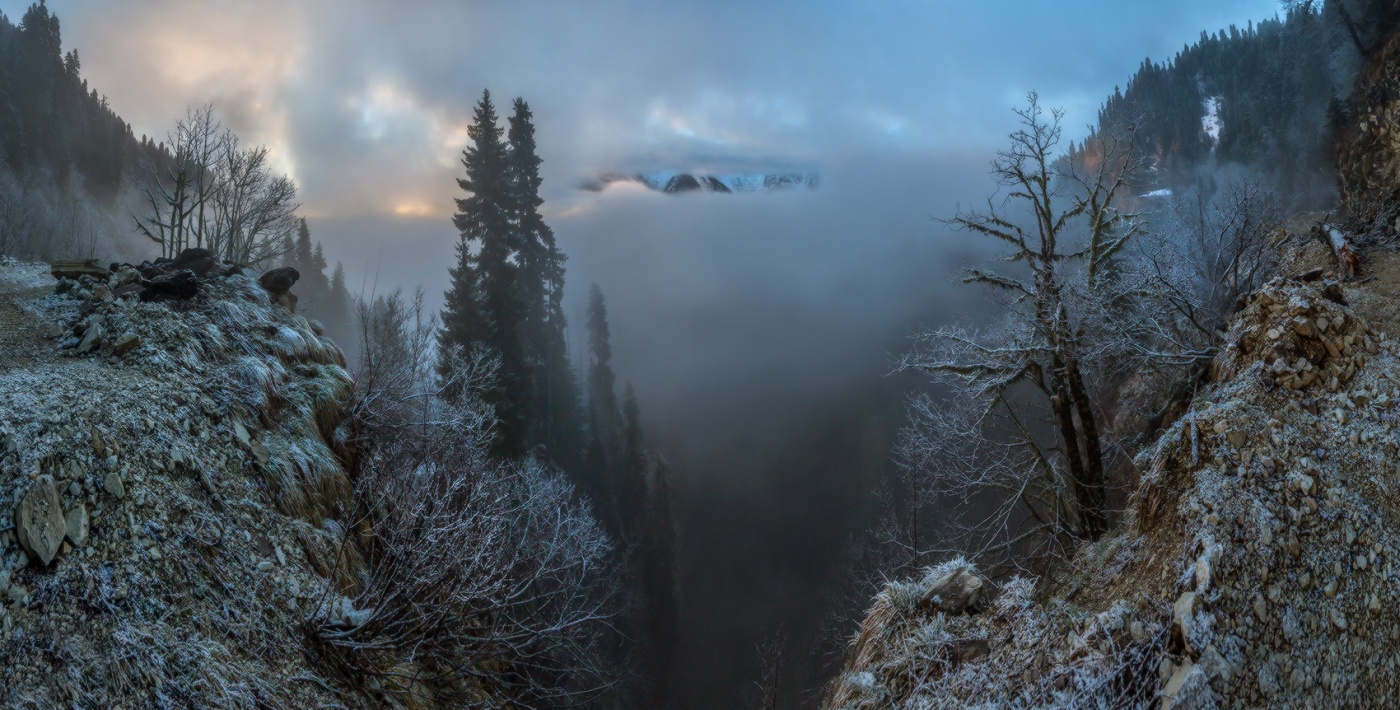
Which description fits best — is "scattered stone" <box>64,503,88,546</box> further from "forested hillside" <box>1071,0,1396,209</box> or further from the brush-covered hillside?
"forested hillside" <box>1071,0,1396,209</box>

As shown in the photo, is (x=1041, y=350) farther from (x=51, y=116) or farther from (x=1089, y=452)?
(x=51, y=116)

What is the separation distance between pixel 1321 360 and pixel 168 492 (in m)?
13.0

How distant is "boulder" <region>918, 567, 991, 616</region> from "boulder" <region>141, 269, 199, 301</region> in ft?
44.2

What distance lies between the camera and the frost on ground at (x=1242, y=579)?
4742 millimetres

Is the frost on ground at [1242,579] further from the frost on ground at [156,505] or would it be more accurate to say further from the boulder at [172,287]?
the boulder at [172,287]

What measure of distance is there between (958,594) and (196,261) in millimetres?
15962

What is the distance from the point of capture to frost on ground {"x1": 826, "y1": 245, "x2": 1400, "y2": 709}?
15.6ft

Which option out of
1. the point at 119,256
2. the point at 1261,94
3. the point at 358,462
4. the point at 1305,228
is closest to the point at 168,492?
the point at 358,462

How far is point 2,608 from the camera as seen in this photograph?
535 centimetres

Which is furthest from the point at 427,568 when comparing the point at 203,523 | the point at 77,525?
the point at 77,525

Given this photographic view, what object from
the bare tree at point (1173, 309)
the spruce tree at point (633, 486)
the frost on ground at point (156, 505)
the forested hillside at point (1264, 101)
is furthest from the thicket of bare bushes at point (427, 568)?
the spruce tree at point (633, 486)

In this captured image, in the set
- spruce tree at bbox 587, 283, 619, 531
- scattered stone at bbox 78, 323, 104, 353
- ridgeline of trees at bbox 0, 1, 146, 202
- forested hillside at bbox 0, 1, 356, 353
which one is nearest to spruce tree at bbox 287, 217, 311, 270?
forested hillside at bbox 0, 1, 356, 353

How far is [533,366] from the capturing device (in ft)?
84.4

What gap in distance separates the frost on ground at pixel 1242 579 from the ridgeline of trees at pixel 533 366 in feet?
48.3
